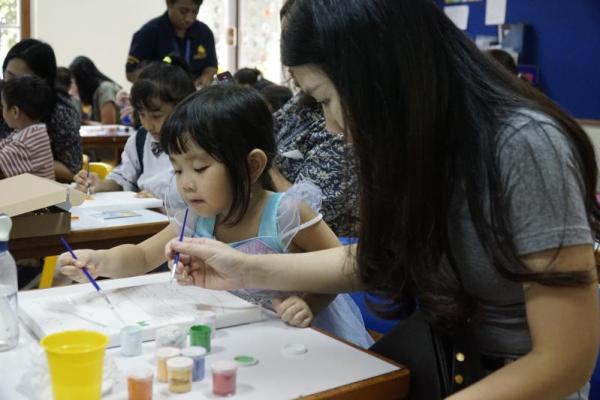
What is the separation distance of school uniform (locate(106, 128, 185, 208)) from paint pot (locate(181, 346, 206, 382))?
1832 millimetres

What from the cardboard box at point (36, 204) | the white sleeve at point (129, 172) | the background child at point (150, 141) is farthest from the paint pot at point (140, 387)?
the white sleeve at point (129, 172)

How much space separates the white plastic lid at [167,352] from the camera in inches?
41.0

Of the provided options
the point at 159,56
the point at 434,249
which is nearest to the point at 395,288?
the point at 434,249

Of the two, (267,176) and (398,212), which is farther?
(267,176)

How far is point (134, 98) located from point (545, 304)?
79.3 inches

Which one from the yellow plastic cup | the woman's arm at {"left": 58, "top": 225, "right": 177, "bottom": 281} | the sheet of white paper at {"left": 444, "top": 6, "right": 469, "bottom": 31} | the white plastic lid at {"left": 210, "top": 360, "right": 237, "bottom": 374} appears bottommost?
the woman's arm at {"left": 58, "top": 225, "right": 177, "bottom": 281}

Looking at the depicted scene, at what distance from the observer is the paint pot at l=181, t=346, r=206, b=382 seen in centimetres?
104

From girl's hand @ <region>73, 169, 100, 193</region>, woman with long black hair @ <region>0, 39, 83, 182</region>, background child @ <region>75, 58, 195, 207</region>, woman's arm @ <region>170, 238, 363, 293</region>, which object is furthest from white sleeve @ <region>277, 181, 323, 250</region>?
woman with long black hair @ <region>0, 39, 83, 182</region>

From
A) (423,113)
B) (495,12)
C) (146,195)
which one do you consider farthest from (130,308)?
(495,12)

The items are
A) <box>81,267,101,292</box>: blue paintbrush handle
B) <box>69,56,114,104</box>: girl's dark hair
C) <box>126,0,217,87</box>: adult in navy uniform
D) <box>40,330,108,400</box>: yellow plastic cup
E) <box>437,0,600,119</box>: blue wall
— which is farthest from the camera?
<box>69,56,114,104</box>: girl's dark hair

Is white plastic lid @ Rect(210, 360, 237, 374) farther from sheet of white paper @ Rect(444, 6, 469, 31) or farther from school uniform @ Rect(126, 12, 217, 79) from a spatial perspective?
sheet of white paper @ Rect(444, 6, 469, 31)

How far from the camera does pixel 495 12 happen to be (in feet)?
15.3

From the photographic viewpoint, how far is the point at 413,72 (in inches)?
38.3

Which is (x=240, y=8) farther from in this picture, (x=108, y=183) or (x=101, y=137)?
(x=108, y=183)
